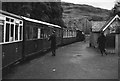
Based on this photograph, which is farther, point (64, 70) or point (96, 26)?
point (96, 26)

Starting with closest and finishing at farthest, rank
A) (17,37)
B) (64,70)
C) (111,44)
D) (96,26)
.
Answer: (64,70)
(17,37)
(111,44)
(96,26)

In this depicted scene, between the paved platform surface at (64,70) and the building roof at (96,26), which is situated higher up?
the building roof at (96,26)

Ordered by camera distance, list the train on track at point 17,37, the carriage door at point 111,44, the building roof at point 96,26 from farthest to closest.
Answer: the building roof at point 96,26, the carriage door at point 111,44, the train on track at point 17,37

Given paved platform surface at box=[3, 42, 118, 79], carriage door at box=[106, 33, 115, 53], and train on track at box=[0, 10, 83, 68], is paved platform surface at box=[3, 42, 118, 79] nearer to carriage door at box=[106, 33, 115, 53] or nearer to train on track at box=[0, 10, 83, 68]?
train on track at box=[0, 10, 83, 68]

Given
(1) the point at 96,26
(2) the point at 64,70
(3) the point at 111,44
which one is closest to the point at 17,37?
(2) the point at 64,70

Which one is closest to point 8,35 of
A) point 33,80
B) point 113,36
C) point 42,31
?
point 33,80

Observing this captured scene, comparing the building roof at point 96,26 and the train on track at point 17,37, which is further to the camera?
the building roof at point 96,26

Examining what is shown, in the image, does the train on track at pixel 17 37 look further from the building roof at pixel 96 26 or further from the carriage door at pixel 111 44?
the building roof at pixel 96 26

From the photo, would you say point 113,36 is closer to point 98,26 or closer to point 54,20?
point 98,26

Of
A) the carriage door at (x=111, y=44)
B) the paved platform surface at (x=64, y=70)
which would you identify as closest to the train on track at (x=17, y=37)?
the paved platform surface at (x=64, y=70)

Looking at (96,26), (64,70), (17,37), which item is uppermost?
(96,26)

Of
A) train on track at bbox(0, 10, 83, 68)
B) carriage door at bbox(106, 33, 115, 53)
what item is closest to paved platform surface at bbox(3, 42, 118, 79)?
train on track at bbox(0, 10, 83, 68)

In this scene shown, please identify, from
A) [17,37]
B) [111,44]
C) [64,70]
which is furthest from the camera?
[111,44]

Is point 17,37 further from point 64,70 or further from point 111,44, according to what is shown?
point 111,44
